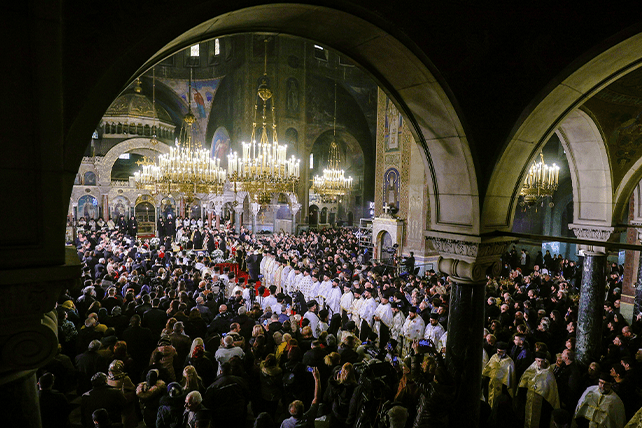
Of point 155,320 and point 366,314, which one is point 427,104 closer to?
point 366,314

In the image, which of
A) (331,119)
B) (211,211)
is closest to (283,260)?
(331,119)

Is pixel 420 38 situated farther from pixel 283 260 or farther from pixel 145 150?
pixel 145 150

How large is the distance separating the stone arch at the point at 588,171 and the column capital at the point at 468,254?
3749mm

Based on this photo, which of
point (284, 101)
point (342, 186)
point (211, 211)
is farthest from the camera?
point (211, 211)

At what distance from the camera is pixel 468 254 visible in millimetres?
4152

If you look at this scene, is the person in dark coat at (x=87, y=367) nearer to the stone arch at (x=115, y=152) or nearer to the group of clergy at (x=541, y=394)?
the group of clergy at (x=541, y=394)

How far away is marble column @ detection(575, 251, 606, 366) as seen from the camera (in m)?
6.77

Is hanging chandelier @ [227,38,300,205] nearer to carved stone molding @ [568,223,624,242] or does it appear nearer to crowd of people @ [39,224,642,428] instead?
crowd of people @ [39,224,642,428]

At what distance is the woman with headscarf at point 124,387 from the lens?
425 centimetres

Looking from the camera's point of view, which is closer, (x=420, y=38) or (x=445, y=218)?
(x=420, y=38)

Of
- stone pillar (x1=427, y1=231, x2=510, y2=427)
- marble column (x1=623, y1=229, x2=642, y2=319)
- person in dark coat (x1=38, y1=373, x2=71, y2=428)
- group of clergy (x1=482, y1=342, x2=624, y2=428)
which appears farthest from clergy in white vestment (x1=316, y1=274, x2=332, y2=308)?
marble column (x1=623, y1=229, x2=642, y2=319)

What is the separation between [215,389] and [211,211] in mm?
31118

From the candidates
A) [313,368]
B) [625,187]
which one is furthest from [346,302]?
[625,187]

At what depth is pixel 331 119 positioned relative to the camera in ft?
101
